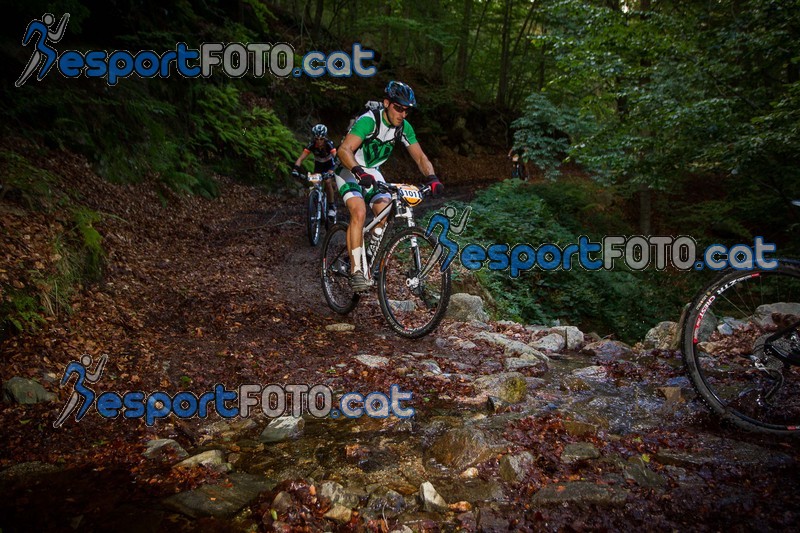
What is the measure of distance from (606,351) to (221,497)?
4.55m

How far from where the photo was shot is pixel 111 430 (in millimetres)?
3107

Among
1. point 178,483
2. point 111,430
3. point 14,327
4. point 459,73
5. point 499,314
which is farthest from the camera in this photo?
point 459,73

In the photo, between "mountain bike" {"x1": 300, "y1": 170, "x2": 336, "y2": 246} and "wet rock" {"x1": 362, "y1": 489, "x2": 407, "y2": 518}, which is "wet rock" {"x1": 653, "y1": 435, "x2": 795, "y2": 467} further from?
"mountain bike" {"x1": 300, "y1": 170, "x2": 336, "y2": 246}

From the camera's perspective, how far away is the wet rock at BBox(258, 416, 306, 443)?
3.08m

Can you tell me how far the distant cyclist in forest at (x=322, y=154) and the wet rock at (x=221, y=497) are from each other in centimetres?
738

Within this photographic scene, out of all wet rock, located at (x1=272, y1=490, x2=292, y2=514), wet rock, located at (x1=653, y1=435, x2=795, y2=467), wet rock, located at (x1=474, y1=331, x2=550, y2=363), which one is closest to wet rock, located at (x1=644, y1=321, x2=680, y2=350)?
wet rock, located at (x1=474, y1=331, x2=550, y2=363)

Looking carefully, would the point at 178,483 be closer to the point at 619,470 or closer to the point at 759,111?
the point at 619,470

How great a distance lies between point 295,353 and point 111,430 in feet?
5.97

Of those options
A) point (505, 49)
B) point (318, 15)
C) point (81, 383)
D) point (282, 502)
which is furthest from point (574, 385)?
point (505, 49)

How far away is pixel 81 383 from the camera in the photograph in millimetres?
3576

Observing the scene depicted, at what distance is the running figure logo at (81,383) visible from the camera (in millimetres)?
3227

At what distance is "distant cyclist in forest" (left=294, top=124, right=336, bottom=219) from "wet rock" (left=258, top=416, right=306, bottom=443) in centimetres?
674

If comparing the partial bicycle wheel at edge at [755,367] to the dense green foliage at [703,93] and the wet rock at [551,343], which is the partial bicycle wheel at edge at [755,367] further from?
the dense green foliage at [703,93]

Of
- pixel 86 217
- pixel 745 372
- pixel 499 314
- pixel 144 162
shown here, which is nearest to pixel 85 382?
pixel 86 217
